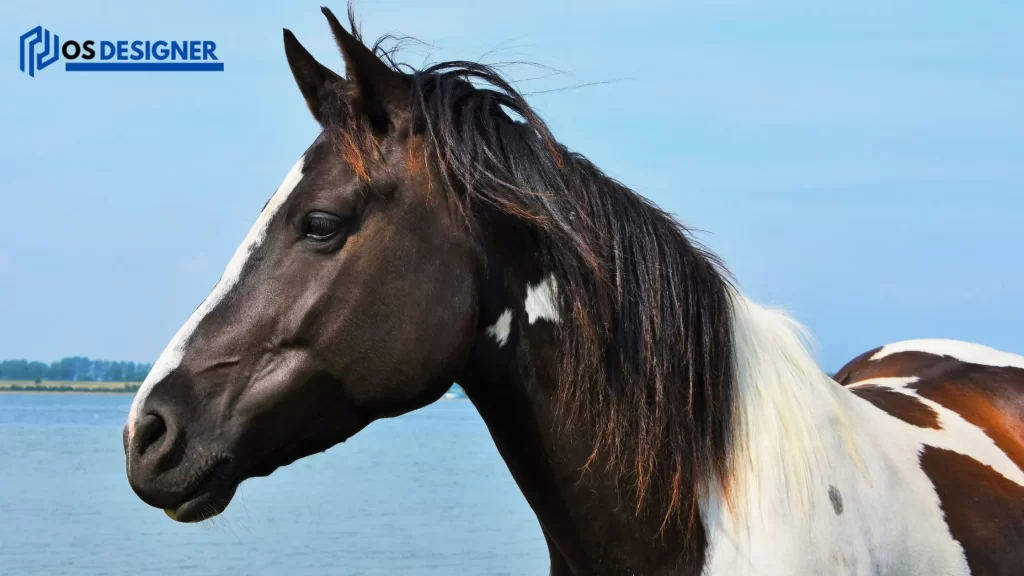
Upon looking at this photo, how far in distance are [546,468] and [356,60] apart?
4.02 ft

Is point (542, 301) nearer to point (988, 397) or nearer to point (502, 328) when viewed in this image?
point (502, 328)

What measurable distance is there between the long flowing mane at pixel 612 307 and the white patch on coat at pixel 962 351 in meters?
2.11

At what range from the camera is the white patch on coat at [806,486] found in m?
2.69

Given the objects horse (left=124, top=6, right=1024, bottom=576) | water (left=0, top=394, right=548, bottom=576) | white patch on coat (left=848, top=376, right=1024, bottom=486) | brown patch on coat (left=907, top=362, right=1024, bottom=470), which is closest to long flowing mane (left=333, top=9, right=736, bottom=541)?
horse (left=124, top=6, right=1024, bottom=576)

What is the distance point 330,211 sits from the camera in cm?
266

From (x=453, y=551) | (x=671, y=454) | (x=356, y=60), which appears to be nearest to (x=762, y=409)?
(x=671, y=454)

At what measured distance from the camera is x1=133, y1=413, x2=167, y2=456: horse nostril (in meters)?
2.52

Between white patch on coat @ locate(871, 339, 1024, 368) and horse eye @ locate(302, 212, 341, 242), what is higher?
horse eye @ locate(302, 212, 341, 242)

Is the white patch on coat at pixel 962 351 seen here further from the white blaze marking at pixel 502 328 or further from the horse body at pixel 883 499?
the white blaze marking at pixel 502 328

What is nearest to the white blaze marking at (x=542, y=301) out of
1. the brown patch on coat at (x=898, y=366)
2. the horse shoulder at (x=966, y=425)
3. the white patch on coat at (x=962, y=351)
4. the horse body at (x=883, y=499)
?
the horse body at (x=883, y=499)

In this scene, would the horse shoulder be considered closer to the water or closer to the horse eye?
the horse eye

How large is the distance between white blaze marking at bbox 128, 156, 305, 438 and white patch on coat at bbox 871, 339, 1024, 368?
123 inches

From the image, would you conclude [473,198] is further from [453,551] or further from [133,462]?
[453,551]

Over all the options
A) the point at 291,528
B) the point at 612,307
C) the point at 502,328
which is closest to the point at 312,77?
the point at 502,328
